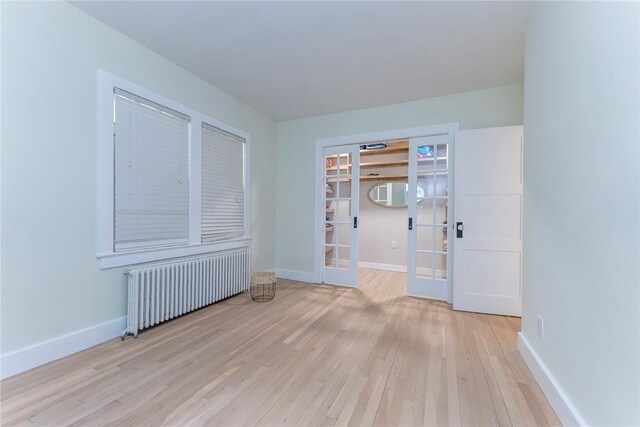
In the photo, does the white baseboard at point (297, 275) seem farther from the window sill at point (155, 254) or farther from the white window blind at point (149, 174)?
the white window blind at point (149, 174)

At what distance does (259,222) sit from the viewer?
405 cm

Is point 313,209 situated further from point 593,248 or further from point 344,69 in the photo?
point 593,248

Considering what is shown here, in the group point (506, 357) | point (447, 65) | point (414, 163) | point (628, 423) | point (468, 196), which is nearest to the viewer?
point (628, 423)

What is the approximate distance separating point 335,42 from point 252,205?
94.5 inches

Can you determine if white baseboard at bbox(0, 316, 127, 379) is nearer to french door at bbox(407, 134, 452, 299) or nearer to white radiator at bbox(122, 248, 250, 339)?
white radiator at bbox(122, 248, 250, 339)

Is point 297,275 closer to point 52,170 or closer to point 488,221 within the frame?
point 488,221

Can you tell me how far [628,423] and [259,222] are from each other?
3.77m

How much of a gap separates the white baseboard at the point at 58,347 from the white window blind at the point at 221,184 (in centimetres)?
117

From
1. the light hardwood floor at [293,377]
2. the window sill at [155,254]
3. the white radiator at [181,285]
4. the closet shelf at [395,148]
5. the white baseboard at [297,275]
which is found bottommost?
the light hardwood floor at [293,377]

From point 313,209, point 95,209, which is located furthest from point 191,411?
point 313,209

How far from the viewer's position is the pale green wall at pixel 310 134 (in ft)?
10.6

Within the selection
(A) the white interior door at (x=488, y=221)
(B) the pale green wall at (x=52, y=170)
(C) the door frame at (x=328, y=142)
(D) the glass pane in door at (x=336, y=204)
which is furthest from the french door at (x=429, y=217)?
(B) the pale green wall at (x=52, y=170)

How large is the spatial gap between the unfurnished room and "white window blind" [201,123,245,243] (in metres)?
0.03

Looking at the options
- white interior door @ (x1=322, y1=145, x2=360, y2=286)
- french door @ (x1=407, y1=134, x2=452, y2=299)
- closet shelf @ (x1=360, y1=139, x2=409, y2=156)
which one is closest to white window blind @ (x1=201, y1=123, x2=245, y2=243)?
white interior door @ (x1=322, y1=145, x2=360, y2=286)
